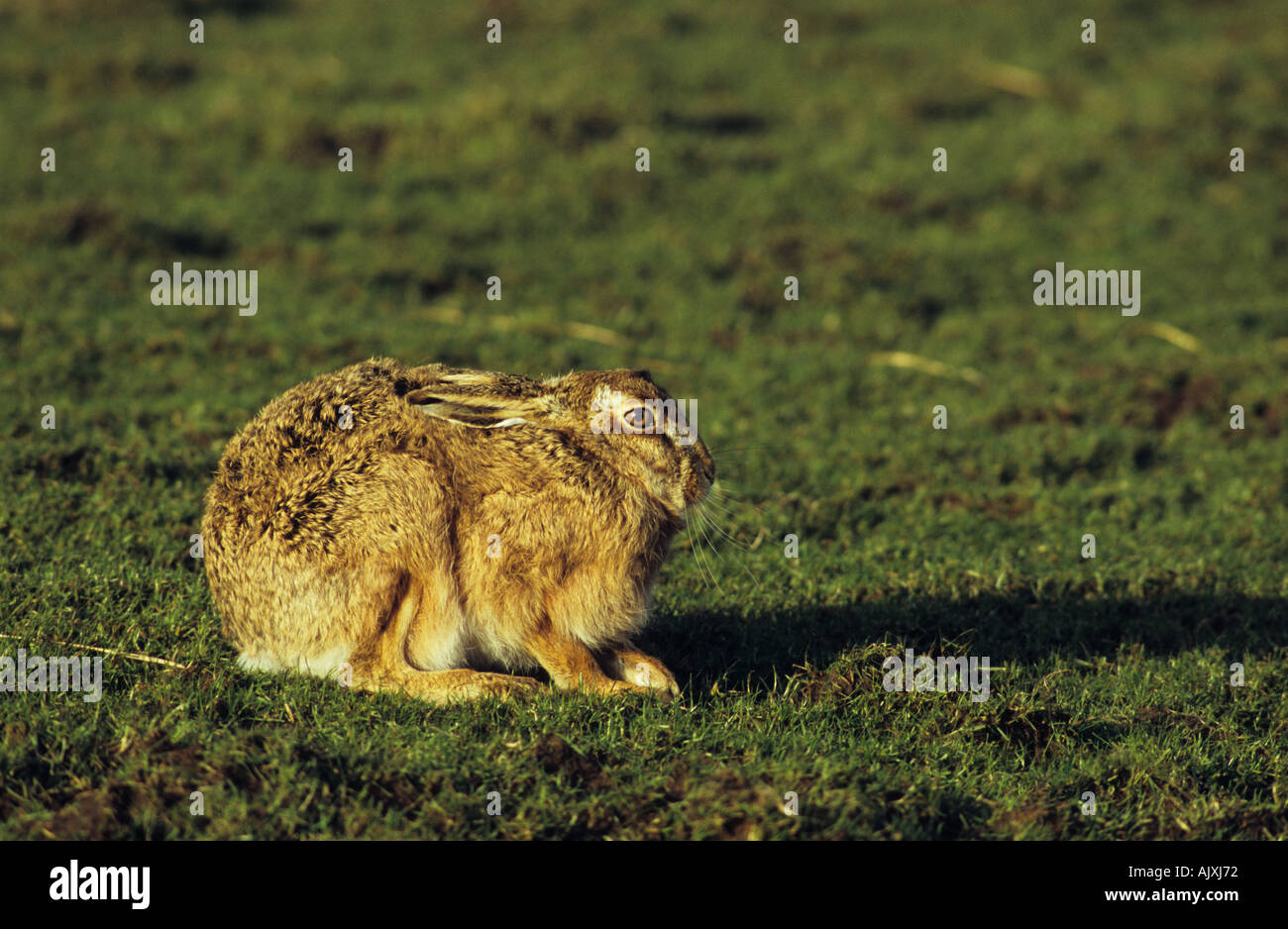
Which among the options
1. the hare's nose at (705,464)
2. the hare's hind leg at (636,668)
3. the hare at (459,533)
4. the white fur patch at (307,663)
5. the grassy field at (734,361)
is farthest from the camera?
the hare's nose at (705,464)

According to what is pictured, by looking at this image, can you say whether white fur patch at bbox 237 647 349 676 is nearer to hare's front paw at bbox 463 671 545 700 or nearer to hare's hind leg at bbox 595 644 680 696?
hare's front paw at bbox 463 671 545 700

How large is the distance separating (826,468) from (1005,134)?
9049 millimetres

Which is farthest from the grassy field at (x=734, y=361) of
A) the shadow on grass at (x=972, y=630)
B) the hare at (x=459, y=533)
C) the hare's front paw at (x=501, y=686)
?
the hare at (x=459, y=533)

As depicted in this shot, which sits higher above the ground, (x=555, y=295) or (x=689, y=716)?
(x=555, y=295)

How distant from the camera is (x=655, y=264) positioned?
46.5ft

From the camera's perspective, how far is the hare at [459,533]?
6.24m

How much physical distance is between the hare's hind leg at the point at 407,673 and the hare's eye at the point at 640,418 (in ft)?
3.99

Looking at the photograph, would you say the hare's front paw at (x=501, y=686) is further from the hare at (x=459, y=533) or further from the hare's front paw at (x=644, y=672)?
the hare's front paw at (x=644, y=672)

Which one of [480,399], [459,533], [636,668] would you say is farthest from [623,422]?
[636,668]

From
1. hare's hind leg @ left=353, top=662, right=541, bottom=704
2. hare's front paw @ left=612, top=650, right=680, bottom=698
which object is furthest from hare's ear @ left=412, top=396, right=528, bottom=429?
hare's front paw @ left=612, top=650, right=680, bottom=698

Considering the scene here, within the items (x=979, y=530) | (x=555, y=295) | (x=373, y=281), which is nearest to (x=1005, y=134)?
(x=555, y=295)

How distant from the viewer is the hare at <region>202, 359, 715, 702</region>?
20.5ft

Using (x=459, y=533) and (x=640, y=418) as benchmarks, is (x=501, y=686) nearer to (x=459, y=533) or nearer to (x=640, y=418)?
(x=459, y=533)
